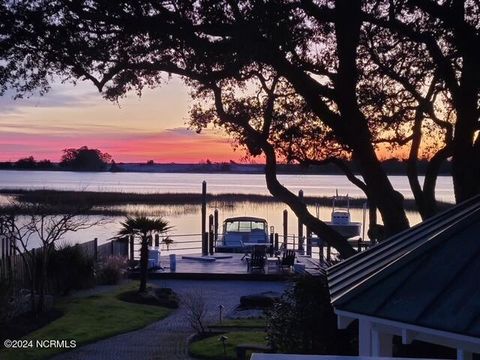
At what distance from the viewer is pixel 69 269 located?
21984 mm

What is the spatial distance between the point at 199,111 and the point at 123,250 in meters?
17.0

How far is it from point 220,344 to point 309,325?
4731 millimetres

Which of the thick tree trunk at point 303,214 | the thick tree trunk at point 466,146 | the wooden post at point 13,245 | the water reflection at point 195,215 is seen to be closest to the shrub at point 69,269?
the wooden post at point 13,245

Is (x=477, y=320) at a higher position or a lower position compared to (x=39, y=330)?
higher

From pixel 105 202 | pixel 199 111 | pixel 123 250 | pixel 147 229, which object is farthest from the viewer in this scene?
pixel 105 202

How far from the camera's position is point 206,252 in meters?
35.0

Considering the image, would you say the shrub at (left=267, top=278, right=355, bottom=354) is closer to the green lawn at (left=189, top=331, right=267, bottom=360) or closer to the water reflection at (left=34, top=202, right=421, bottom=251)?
the green lawn at (left=189, top=331, right=267, bottom=360)

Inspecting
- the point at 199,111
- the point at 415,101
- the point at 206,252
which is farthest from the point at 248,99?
the point at 206,252

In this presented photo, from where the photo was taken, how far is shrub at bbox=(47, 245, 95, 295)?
21.5 metres

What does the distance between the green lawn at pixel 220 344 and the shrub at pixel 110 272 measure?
899 centimetres

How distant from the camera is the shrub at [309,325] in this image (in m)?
10.7

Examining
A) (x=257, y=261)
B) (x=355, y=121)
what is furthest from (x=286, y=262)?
(x=355, y=121)

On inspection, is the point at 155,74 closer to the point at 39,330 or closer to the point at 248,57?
the point at 248,57

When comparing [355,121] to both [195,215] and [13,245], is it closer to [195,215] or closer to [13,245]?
[13,245]
